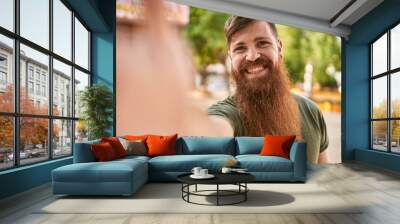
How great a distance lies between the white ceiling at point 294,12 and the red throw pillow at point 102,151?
430 centimetres

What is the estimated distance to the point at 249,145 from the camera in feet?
22.3

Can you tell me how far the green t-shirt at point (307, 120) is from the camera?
29.4 feet

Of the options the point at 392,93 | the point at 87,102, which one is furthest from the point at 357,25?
the point at 87,102

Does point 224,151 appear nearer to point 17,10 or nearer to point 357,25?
point 17,10

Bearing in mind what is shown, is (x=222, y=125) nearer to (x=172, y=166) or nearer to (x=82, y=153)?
(x=172, y=166)

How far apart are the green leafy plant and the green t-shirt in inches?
94.9

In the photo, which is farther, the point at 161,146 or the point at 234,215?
the point at 161,146

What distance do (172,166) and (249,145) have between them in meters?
1.62

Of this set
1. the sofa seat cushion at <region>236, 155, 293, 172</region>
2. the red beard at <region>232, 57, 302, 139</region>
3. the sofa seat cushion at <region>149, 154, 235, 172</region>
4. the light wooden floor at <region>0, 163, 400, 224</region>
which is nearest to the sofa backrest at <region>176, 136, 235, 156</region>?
the sofa seat cushion at <region>149, 154, 235, 172</region>

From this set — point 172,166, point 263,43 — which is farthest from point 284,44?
point 172,166

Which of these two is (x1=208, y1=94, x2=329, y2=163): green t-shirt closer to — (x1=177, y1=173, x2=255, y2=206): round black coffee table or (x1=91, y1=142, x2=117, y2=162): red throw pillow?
(x1=91, y1=142, x2=117, y2=162): red throw pillow

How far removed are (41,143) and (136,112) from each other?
10.4ft

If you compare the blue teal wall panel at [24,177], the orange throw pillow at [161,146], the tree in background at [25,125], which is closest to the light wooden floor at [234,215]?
the blue teal wall panel at [24,177]

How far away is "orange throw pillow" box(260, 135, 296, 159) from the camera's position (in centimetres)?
630
